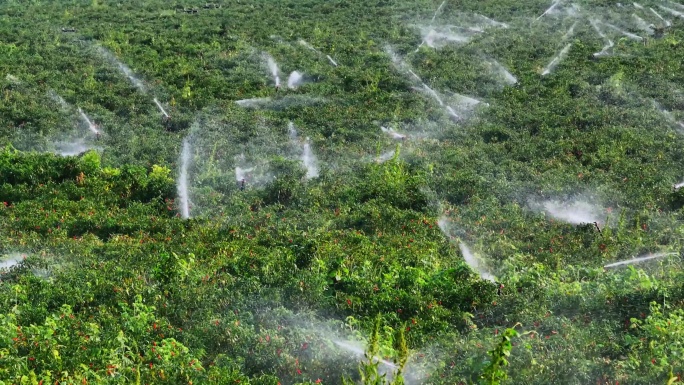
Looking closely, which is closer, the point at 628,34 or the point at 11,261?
the point at 11,261

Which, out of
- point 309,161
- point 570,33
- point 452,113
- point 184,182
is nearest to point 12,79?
point 184,182

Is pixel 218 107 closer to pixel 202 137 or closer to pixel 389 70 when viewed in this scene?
pixel 202 137

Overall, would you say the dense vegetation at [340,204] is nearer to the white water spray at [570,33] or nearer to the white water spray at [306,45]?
the white water spray at [306,45]

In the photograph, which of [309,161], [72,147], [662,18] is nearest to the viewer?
[309,161]

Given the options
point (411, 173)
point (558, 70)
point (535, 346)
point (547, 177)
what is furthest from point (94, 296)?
point (558, 70)

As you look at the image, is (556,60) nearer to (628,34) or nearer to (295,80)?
(628,34)
